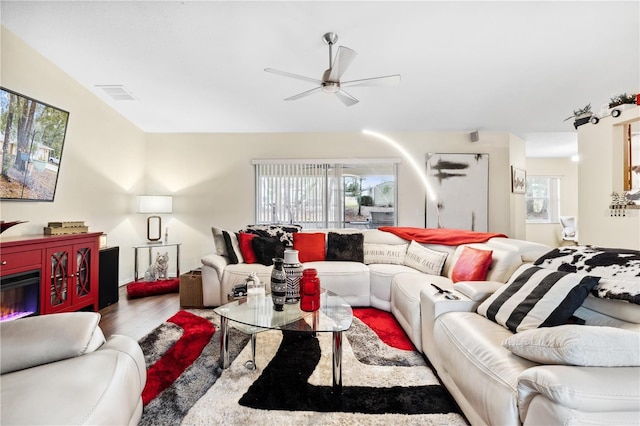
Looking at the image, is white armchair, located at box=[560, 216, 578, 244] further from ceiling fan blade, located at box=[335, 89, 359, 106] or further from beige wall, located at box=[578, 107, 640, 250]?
ceiling fan blade, located at box=[335, 89, 359, 106]

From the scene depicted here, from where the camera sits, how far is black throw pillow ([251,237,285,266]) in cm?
320

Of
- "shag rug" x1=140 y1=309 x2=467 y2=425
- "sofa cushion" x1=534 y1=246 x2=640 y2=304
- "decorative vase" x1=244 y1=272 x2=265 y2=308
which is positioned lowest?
"shag rug" x1=140 y1=309 x2=467 y2=425

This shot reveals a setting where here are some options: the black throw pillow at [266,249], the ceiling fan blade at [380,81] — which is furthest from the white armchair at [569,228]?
the black throw pillow at [266,249]

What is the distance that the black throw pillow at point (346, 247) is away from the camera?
3352mm

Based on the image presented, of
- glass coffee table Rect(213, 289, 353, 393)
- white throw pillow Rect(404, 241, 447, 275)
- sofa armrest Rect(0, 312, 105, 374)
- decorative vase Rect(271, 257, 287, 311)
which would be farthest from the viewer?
white throw pillow Rect(404, 241, 447, 275)

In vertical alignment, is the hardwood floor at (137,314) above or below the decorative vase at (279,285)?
below

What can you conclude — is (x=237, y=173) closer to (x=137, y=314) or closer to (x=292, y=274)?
(x=137, y=314)

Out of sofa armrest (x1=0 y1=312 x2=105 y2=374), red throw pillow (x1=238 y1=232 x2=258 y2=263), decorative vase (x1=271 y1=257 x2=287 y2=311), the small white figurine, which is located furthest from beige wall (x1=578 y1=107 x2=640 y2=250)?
the small white figurine

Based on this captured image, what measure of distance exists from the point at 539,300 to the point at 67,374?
2028mm

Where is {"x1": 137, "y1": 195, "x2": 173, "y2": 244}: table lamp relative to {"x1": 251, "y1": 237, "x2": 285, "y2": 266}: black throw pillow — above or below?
above

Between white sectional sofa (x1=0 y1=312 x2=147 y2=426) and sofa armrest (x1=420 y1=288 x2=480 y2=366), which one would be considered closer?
white sectional sofa (x1=0 y1=312 x2=147 y2=426)

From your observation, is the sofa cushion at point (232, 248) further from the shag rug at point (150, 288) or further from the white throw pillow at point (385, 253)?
the white throw pillow at point (385, 253)

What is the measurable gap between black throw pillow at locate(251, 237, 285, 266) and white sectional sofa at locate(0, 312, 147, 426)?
197 cm

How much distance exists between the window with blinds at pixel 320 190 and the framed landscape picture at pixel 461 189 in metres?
0.77
